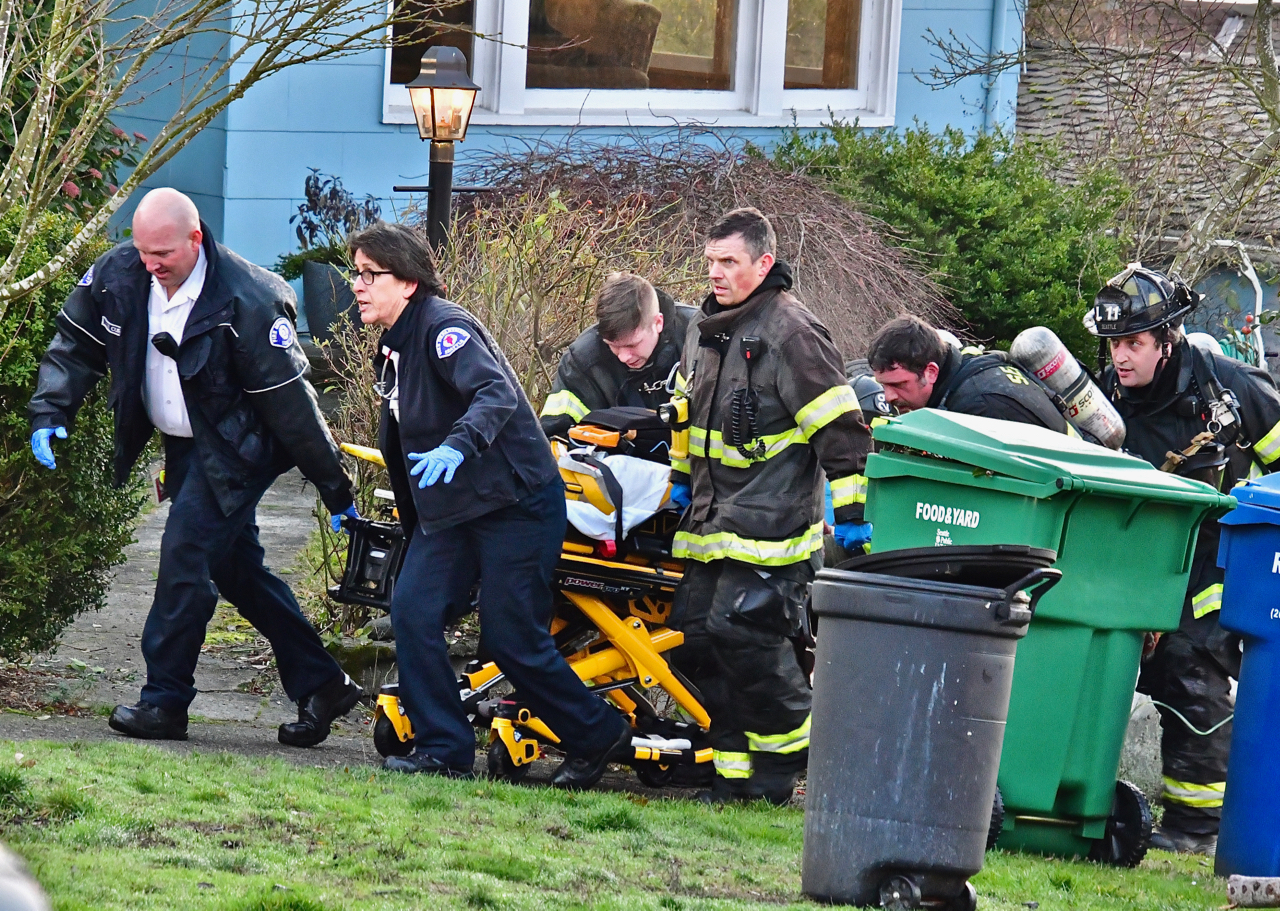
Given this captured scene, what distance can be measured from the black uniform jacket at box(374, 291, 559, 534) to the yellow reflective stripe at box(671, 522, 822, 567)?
21.3 inches

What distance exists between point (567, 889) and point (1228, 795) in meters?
2.25

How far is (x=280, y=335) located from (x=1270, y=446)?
343 centimetres

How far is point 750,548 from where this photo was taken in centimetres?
562

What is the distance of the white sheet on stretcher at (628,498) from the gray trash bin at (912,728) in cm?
169

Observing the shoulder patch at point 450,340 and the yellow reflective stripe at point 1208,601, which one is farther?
the yellow reflective stripe at point 1208,601

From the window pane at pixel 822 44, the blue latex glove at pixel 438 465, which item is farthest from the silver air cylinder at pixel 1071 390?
the window pane at pixel 822 44

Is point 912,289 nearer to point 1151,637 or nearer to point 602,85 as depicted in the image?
point 602,85

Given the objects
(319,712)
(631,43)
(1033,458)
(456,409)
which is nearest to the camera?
(1033,458)

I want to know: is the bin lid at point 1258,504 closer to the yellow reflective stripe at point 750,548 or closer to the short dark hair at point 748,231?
the yellow reflective stripe at point 750,548

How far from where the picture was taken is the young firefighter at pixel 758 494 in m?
5.62

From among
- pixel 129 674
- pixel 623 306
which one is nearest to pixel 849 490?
→ pixel 623 306

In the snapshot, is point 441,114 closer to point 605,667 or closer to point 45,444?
point 45,444

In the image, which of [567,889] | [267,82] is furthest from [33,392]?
[267,82]

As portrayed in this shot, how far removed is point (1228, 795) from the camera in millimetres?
5219
